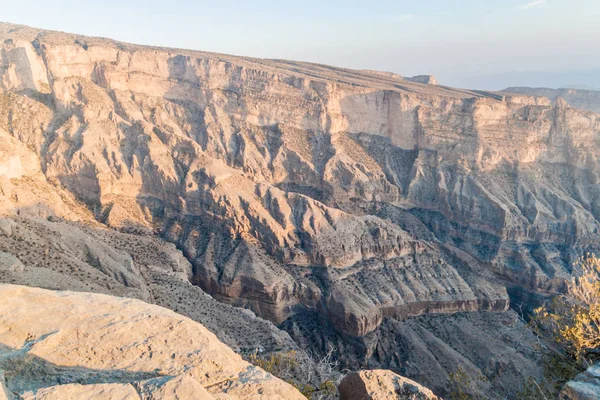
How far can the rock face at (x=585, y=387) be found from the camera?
12277mm

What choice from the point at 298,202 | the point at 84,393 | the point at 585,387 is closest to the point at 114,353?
the point at 84,393

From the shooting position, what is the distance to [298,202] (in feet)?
160

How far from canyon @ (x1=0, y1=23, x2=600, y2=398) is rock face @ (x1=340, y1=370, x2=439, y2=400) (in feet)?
49.4

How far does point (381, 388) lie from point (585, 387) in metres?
5.94

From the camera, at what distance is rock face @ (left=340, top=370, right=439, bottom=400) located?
13586 mm

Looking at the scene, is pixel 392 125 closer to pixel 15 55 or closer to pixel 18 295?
pixel 15 55

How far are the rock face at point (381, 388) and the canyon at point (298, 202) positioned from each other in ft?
49.4

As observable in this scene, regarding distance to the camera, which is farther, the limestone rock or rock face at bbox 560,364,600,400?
rock face at bbox 560,364,600,400

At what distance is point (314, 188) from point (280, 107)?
596 inches

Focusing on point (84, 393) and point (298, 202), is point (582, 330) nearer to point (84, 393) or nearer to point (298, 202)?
point (84, 393)

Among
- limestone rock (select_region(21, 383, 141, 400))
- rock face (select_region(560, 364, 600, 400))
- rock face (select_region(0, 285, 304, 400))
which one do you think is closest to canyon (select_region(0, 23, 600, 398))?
rock face (select_region(560, 364, 600, 400))

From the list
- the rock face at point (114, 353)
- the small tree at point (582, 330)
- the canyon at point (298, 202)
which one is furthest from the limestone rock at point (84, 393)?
the canyon at point (298, 202)

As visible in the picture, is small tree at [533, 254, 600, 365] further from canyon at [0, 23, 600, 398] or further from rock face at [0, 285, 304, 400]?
rock face at [0, 285, 304, 400]

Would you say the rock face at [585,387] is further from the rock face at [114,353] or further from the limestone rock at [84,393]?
the limestone rock at [84,393]
